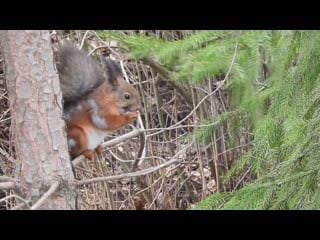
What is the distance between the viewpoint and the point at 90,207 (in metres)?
4.24

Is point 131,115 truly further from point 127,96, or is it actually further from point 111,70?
point 111,70

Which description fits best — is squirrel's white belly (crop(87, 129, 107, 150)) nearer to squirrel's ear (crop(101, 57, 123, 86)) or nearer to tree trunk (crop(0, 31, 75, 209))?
squirrel's ear (crop(101, 57, 123, 86))

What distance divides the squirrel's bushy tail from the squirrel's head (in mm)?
63

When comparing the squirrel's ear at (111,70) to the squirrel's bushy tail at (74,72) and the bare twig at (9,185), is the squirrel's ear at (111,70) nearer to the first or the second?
the squirrel's bushy tail at (74,72)

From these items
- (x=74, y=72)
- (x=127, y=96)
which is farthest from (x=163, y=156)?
(x=74, y=72)

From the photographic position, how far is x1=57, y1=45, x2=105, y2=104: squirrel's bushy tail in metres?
2.46

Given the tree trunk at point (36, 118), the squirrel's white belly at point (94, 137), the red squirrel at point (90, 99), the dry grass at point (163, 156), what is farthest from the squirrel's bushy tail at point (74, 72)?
the dry grass at point (163, 156)

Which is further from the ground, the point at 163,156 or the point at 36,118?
the point at 36,118

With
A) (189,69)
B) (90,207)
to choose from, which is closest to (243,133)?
(90,207)

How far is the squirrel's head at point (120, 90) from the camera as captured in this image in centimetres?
275

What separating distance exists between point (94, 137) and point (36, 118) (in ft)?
3.12

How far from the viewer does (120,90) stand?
9.14 ft

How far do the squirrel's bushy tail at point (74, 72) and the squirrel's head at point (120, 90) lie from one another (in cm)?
6
